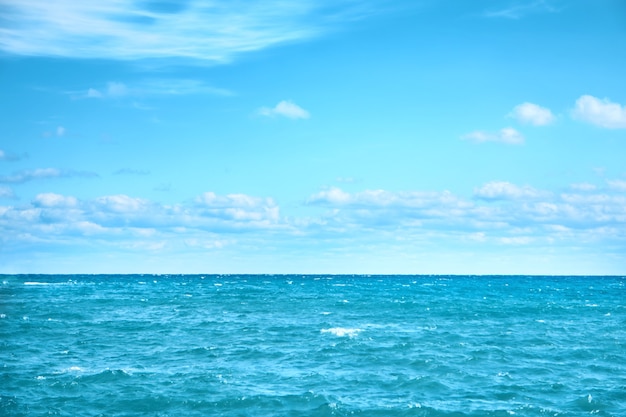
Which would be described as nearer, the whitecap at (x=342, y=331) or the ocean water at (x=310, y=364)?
the ocean water at (x=310, y=364)

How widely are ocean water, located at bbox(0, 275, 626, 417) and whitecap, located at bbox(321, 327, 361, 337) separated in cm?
10

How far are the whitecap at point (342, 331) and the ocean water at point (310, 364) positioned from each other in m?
0.10

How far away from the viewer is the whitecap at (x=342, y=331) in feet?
177

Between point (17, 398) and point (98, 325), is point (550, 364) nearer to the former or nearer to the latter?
point (17, 398)

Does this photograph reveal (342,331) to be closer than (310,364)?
No

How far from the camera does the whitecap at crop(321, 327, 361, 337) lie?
177ft

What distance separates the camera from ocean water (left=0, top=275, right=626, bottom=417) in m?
31.6

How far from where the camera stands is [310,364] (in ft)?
135

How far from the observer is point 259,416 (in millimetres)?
29656

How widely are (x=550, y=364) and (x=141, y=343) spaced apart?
105ft

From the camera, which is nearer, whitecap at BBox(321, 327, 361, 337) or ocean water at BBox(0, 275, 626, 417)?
ocean water at BBox(0, 275, 626, 417)

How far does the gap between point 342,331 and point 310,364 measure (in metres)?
15.0

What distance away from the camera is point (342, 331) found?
184 feet

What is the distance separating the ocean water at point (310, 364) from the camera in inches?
1244
